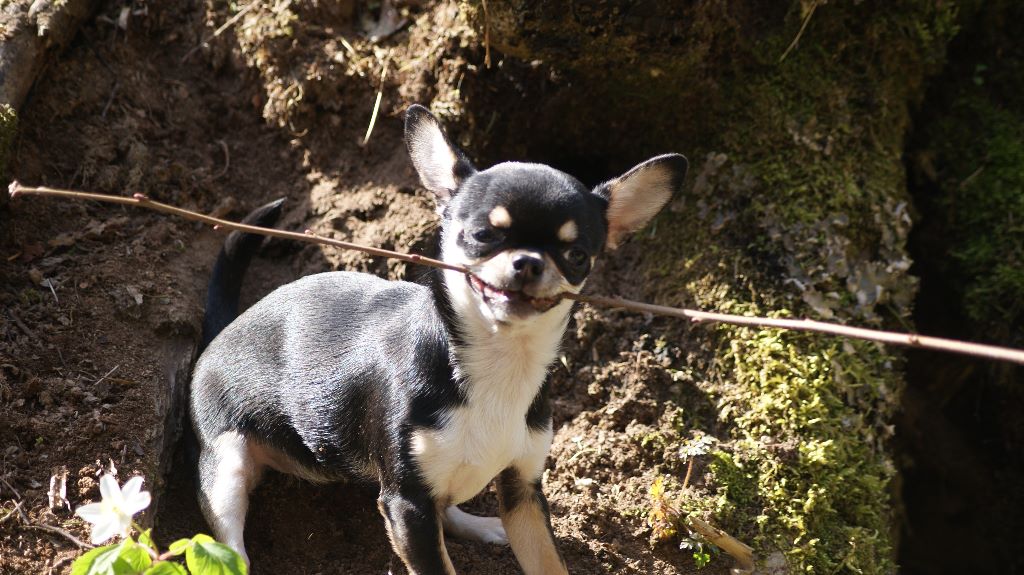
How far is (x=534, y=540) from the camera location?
11.3 ft

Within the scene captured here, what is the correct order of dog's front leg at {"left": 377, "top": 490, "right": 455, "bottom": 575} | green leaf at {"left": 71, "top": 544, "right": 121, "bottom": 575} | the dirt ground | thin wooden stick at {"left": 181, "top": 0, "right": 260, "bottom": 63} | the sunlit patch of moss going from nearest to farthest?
green leaf at {"left": 71, "top": 544, "right": 121, "bottom": 575}, dog's front leg at {"left": 377, "top": 490, "right": 455, "bottom": 575}, the dirt ground, the sunlit patch of moss, thin wooden stick at {"left": 181, "top": 0, "right": 260, "bottom": 63}

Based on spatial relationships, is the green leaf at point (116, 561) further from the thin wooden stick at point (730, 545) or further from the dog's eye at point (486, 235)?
the thin wooden stick at point (730, 545)

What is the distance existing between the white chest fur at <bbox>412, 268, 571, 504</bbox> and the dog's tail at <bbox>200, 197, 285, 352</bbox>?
53.4 inches

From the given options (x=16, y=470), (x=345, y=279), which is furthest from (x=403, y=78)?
(x=16, y=470)

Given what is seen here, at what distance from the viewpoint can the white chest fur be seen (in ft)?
10.3

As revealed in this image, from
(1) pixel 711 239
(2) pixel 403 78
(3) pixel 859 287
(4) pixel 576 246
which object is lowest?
(3) pixel 859 287

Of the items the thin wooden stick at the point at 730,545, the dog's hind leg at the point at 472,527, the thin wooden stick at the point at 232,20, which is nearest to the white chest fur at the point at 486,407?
the dog's hind leg at the point at 472,527

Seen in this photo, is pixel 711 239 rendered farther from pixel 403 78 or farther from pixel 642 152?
pixel 403 78

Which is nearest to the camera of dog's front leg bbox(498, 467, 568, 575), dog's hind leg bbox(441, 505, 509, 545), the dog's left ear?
the dog's left ear

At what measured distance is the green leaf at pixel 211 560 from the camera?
90.7 inches

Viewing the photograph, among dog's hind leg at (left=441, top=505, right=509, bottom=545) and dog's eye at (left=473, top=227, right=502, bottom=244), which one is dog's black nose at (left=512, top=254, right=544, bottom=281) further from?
dog's hind leg at (left=441, top=505, right=509, bottom=545)

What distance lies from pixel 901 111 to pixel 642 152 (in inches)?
53.3

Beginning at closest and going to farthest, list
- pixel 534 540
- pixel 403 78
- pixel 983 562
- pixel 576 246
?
pixel 576 246
pixel 534 540
pixel 403 78
pixel 983 562

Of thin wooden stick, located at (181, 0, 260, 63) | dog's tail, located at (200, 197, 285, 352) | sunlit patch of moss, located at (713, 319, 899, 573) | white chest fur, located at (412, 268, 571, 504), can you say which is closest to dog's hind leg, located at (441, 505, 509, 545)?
white chest fur, located at (412, 268, 571, 504)
